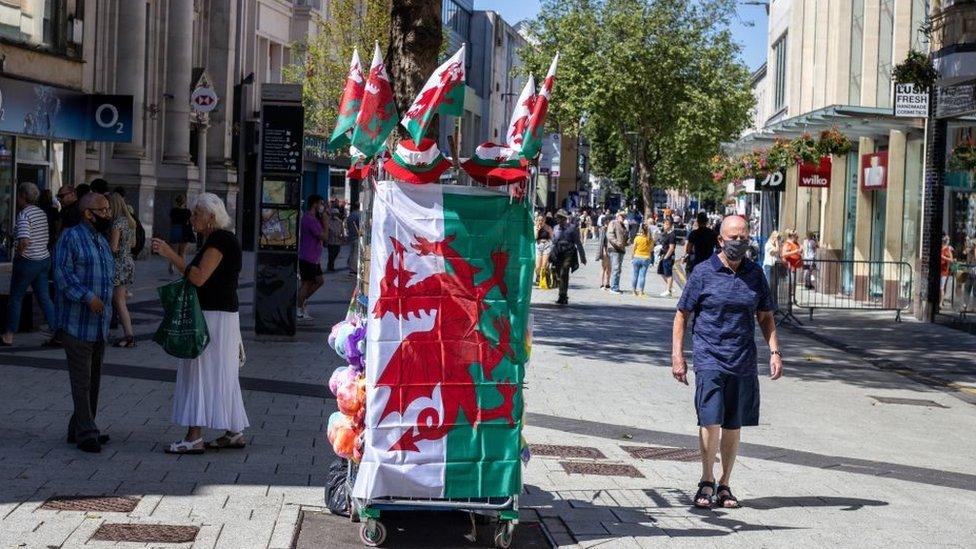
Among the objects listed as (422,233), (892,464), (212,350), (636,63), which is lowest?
(892,464)

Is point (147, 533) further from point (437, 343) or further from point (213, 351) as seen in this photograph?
point (213, 351)

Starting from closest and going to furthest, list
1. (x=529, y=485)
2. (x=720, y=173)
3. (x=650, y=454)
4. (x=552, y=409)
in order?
(x=529, y=485)
(x=650, y=454)
(x=552, y=409)
(x=720, y=173)

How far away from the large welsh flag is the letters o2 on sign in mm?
22336

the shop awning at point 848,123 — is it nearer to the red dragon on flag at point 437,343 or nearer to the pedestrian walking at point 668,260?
the pedestrian walking at point 668,260

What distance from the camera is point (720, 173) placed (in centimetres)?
3462

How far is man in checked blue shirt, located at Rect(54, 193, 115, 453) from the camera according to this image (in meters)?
9.10

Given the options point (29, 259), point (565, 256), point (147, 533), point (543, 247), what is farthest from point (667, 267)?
point (147, 533)

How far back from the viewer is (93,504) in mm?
7566

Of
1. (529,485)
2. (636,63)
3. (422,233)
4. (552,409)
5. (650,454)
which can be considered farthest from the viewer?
(636,63)

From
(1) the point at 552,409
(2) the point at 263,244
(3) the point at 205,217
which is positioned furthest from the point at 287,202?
(3) the point at 205,217

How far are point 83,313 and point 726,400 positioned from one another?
4245 millimetres

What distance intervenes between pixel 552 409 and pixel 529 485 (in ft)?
11.8

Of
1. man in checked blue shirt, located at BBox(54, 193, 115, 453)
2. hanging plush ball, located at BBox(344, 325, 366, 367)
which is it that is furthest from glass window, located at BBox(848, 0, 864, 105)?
hanging plush ball, located at BBox(344, 325, 366, 367)

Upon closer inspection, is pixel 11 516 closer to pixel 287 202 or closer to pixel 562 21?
pixel 287 202
